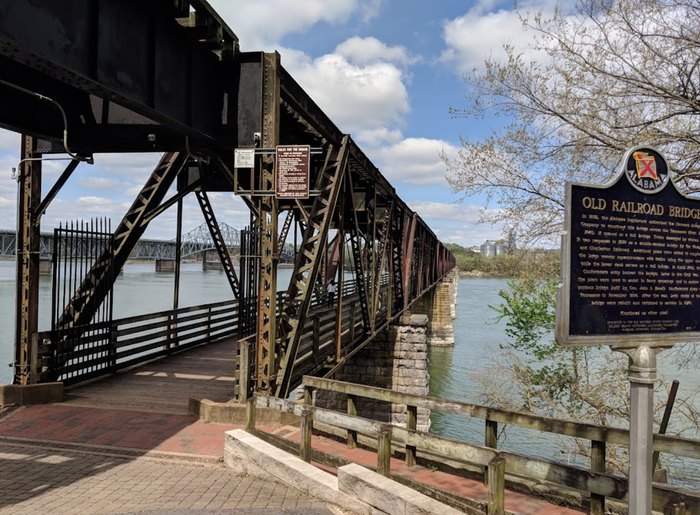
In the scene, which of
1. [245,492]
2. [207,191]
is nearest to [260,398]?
[245,492]

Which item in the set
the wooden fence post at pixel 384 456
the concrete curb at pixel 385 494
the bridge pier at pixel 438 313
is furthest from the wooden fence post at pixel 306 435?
the bridge pier at pixel 438 313

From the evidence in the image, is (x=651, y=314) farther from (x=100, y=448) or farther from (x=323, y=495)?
(x=100, y=448)

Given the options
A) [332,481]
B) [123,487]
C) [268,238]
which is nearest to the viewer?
[332,481]

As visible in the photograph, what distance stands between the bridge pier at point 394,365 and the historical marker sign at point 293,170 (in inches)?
520

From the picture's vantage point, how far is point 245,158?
26.4 ft

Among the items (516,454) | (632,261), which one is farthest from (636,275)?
(516,454)

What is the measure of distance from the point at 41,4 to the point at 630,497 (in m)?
6.44

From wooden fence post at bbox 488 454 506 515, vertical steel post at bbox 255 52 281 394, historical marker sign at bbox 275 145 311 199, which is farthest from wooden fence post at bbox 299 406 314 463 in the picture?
historical marker sign at bbox 275 145 311 199

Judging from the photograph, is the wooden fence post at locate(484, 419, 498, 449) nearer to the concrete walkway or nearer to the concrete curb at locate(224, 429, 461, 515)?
the concrete curb at locate(224, 429, 461, 515)

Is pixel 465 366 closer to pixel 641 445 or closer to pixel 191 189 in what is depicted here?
pixel 191 189

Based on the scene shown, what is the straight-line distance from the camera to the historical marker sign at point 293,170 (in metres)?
7.89

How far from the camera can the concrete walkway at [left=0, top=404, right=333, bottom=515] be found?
5270 mm

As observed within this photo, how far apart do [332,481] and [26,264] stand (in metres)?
6.80

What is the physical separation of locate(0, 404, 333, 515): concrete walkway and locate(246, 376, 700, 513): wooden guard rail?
0.88 m
